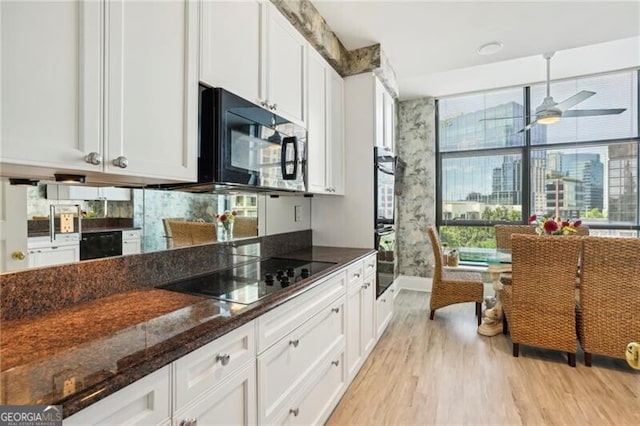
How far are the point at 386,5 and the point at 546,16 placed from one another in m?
1.29

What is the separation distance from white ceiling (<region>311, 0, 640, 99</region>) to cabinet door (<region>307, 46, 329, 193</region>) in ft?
1.36

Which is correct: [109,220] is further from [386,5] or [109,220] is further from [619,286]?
[619,286]

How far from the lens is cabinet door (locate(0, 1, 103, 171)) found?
779 millimetres

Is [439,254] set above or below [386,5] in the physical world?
below

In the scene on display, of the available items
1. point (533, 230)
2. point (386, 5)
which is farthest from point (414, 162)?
point (386, 5)

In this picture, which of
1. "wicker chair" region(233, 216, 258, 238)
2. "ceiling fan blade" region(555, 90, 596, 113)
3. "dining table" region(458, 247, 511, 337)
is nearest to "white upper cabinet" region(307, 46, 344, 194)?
"wicker chair" region(233, 216, 258, 238)

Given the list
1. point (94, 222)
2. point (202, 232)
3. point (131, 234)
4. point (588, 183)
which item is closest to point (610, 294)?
point (588, 183)

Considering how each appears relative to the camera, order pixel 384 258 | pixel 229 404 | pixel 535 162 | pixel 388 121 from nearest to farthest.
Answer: pixel 229 404
pixel 384 258
pixel 388 121
pixel 535 162

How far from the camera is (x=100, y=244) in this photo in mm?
1291

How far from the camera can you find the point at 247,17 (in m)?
1.62

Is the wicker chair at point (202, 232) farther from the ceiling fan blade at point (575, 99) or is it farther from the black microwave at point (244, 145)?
the ceiling fan blade at point (575, 99)

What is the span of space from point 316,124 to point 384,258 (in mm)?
1449

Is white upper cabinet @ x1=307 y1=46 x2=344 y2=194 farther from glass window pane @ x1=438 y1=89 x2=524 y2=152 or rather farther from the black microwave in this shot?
glass window pane @ x1=438 y1=89 x2=524 y2=152

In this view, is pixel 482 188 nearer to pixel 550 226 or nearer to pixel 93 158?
pixel 550 226
